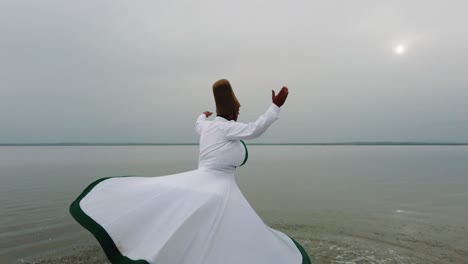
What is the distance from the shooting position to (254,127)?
10.3ft

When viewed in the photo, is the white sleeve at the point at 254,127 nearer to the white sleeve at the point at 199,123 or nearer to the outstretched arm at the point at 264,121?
the outstretched arm at the point at 264,121

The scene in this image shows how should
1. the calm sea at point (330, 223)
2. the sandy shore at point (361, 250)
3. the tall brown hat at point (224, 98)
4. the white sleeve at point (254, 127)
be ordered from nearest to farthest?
the white sleeve at point (254, 127) < the tall brown hat at point (224, 98) < the sandy shore at point (361, 250) < the calm sea at point (330, 223)

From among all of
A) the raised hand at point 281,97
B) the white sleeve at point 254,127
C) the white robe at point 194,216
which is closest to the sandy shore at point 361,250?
the white robe at point 194,216

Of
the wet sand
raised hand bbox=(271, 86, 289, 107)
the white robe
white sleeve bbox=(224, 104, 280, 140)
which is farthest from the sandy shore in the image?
raised hand bbox=(271, 86, 289, 107)

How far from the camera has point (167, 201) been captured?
3.29 metres

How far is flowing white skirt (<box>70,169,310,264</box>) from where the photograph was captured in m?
2.96

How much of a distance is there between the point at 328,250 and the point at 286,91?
4268 millimetres

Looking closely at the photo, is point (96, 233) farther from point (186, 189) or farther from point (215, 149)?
point (215, 149)

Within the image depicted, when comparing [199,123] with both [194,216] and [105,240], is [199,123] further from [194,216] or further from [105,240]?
[105,240]

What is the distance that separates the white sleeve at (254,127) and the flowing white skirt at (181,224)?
0.55 m

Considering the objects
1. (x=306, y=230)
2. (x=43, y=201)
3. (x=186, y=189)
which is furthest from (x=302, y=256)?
(x=43, y=201)

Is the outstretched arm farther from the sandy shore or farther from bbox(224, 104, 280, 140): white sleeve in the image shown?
the sandy shore

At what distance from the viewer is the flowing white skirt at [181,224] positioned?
9.70 feet

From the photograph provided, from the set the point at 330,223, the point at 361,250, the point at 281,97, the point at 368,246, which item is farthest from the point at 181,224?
the point at 330,223
